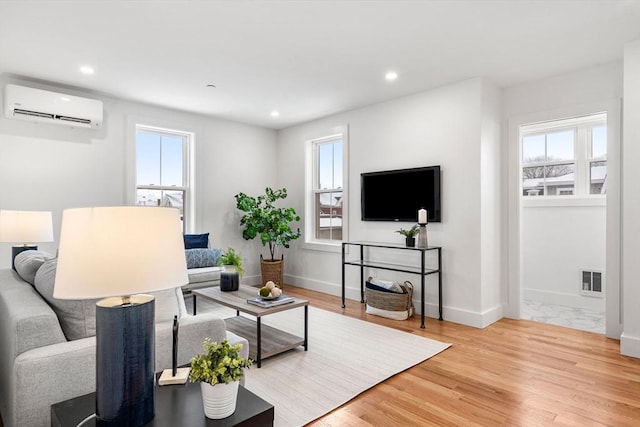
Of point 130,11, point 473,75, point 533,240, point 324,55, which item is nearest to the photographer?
point 130,11

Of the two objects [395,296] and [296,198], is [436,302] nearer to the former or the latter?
[395,296]

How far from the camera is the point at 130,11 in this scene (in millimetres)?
2598

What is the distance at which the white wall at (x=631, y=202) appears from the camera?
304 cm

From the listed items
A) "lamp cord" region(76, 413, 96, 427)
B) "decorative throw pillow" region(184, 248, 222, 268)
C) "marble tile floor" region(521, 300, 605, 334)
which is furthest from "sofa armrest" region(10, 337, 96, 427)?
"marble tile floor" region(521, 300, 605, 334)

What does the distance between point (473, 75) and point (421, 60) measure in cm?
73

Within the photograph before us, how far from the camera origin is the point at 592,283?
4.43 metres

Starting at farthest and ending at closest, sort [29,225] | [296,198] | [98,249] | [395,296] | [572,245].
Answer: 1. [296,198]
2. [572,245]
3. [395,296]
4. [29,225]
5. [98,249]

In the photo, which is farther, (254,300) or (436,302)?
(436,302)

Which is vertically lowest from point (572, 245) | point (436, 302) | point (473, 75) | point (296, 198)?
point (436, 302)

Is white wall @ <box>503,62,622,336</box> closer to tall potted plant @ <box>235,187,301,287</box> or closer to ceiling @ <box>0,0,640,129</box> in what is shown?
ceiling @ <box>0,0,640,129</box>

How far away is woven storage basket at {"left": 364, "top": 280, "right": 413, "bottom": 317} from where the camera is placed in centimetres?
404

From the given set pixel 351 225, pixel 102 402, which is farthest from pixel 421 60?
pixel 102 402

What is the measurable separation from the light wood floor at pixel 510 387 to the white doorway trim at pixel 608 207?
49 centimetres

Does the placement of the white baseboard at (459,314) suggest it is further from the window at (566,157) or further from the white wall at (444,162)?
the window at (566,157)
